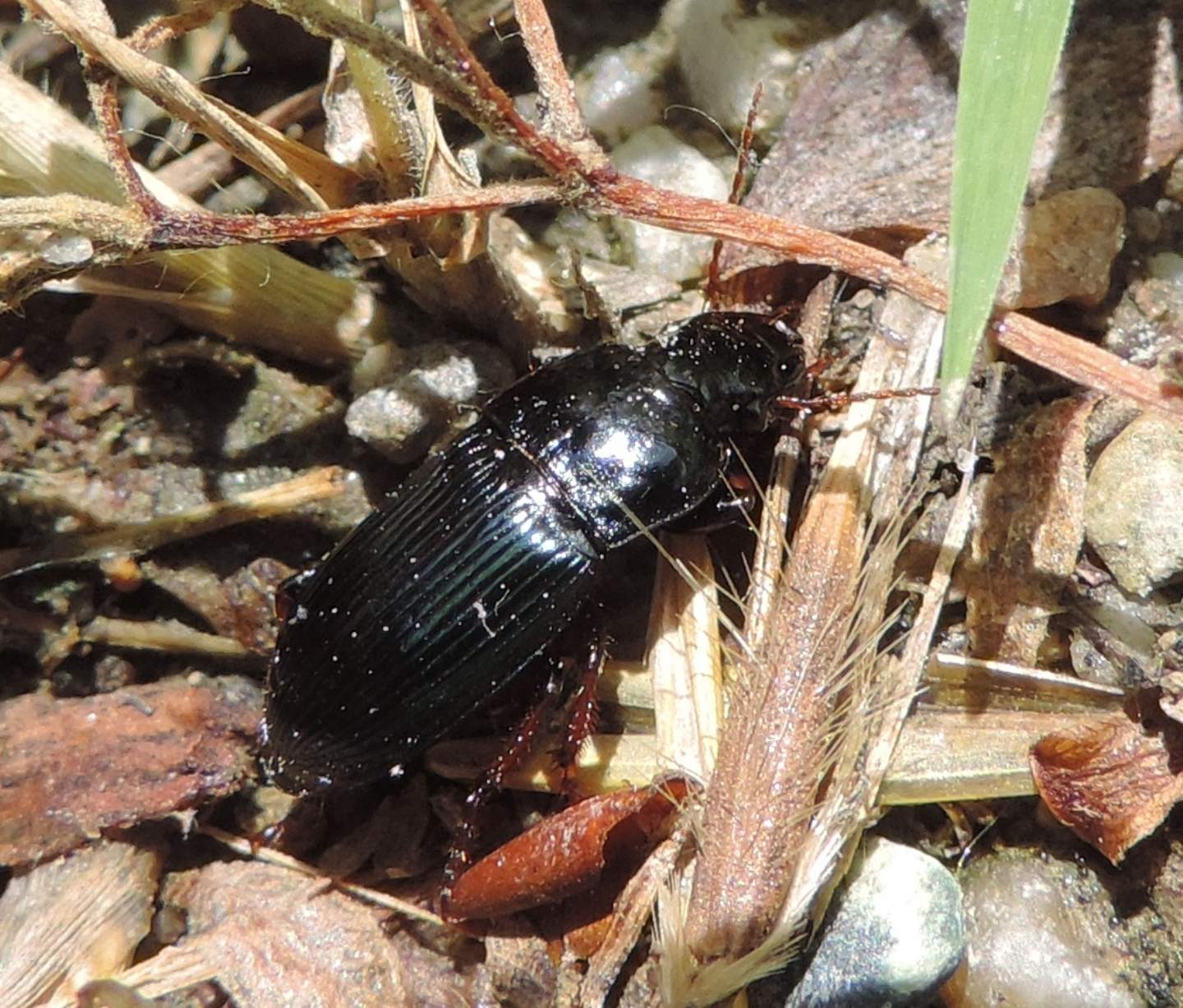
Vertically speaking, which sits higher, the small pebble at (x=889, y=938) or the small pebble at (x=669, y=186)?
the small pebble at (x=669, y=186)

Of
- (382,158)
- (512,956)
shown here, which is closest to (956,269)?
(382,158)

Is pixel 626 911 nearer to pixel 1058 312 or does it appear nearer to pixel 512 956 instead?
pixel 512 956

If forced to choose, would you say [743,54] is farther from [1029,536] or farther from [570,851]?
[570,851]

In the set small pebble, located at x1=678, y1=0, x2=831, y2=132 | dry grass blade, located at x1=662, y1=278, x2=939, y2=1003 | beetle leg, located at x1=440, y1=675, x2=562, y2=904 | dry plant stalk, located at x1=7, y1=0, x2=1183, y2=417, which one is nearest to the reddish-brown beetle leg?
beetle leg, located at x1=440, y1=675, x2=562, y2=904

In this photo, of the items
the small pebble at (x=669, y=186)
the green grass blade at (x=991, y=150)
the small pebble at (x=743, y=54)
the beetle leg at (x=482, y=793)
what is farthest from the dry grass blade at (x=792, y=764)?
the small pebble at (x=743, y=54)

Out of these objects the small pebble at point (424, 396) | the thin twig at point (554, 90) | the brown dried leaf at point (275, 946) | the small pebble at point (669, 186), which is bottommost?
the brown dried leaf at point (275, 946)

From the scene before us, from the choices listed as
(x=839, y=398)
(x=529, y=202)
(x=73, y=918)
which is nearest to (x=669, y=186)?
(x=839, y=398)

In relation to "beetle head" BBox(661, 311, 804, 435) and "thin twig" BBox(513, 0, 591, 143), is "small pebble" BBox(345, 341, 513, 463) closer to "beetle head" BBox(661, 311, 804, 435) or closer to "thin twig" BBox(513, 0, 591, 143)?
"beetle head" BBox(661, 311, 804, 435)

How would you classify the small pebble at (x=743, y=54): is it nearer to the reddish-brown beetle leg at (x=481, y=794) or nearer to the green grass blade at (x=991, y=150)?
the green grass blade at (x=991, y=150)
